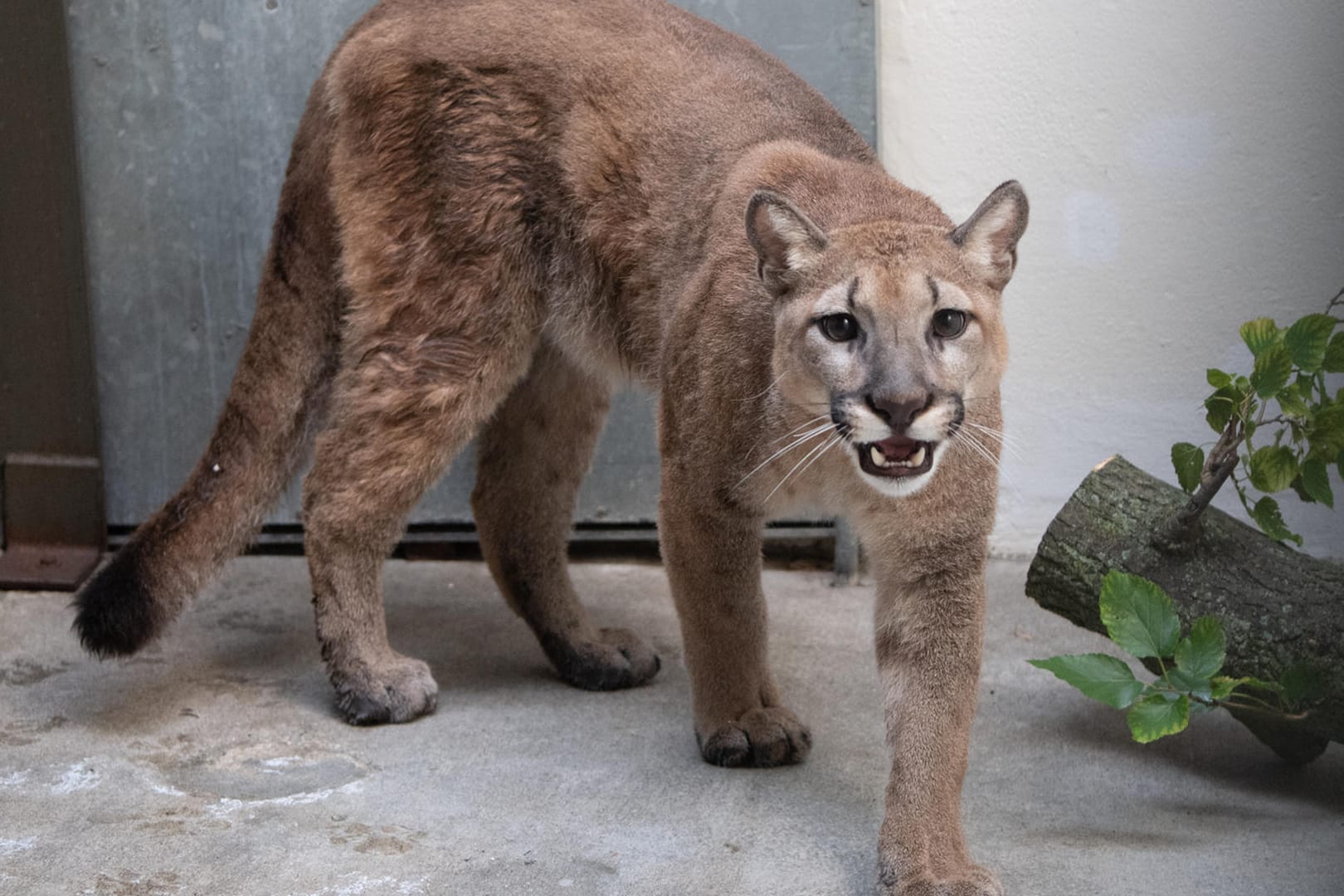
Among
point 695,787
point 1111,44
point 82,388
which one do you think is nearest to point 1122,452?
point 1111,44

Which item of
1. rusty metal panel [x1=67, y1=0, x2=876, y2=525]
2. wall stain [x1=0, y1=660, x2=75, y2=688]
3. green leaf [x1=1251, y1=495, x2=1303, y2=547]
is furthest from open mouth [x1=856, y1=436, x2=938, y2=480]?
wall stain [x1=0, y1=660, x2=75, y2=688]

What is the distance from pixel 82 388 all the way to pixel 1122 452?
132 inches

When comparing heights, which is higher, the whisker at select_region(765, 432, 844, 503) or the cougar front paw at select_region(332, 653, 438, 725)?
the whisker at select_region(765, 432, 844, 503)

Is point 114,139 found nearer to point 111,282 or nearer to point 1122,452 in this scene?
point 111,282

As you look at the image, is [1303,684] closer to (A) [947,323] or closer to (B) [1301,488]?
(B) [1301,488]

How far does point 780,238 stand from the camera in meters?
3.26

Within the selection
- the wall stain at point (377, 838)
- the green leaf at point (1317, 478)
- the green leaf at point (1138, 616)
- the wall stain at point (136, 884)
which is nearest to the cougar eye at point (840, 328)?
the green leaf at point (1138, 616)

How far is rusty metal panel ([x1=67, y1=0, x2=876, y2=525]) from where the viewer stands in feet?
15.9

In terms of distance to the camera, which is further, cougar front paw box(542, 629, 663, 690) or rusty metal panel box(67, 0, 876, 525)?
rusty metal panel box(67, 0, 876, 525)

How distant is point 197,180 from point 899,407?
2.96 m

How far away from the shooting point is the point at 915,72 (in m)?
4.86

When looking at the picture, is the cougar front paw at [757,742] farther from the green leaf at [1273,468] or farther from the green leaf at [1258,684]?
the green leaf at [1273,468]

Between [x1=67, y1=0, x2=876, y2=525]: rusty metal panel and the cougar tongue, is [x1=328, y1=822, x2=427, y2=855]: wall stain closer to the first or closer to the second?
the cougar tongue

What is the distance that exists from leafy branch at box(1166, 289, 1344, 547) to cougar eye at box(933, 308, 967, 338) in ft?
2.56
